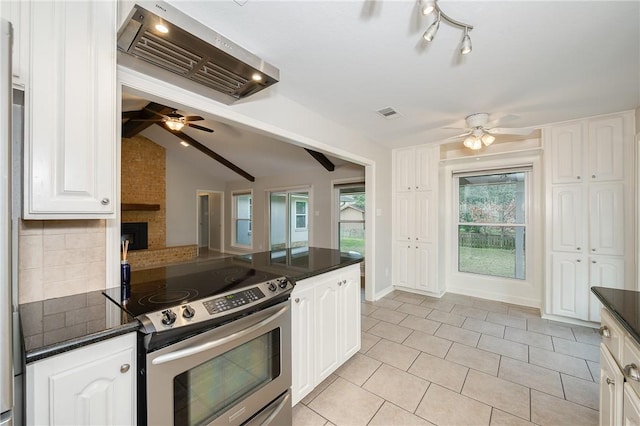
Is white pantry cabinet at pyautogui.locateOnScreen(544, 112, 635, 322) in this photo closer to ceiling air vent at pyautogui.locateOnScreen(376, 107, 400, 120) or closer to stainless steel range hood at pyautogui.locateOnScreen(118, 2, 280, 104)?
ceiling air vent at pyautogui.locateOnScreen(376, 107, 400, 120)

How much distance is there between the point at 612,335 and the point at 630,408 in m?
0.35

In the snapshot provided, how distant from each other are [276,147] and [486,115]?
388 cm

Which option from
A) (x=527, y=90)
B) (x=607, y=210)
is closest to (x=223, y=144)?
(x=527, y=90)

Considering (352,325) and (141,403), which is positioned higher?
(141,403)

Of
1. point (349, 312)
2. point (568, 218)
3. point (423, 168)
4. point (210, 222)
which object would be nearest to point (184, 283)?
point (349, 312)

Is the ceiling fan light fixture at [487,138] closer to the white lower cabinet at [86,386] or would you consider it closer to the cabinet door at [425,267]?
the cabinet door at [425,267]

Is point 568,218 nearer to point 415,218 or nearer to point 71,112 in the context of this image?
point 415,218

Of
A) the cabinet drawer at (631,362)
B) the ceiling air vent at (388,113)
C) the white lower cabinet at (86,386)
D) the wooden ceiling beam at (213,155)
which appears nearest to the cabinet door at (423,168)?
the ceiling air vent at (388,113)

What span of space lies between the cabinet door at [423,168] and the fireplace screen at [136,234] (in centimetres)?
681

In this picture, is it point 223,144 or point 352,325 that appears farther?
point 223,144

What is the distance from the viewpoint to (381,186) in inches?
169

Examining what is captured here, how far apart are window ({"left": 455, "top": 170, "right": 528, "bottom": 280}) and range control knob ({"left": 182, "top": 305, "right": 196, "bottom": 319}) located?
4418mm

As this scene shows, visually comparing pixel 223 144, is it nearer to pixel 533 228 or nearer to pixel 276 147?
pixel 276 147

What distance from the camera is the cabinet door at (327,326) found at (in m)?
1.93
